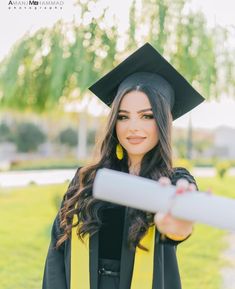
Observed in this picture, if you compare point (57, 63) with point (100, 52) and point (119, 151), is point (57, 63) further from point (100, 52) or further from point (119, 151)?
point (119, 151)

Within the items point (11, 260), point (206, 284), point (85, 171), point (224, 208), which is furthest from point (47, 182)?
point (224, 208)

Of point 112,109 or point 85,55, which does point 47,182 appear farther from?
point 112,109

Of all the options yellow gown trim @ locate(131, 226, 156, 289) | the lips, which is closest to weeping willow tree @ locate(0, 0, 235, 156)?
the lips

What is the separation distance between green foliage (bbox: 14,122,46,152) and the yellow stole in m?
17.0

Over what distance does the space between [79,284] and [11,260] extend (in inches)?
142

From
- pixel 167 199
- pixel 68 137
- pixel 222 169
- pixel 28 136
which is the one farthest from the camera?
pixel 68 137

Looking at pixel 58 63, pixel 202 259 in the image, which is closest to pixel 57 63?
pixel 58 63

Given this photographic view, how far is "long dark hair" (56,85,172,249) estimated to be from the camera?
1700mm

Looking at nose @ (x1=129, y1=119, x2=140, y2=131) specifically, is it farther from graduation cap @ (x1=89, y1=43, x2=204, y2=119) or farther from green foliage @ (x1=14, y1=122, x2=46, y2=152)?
green foliage @ (x1=14, y1=122, x2=46, y2=152)

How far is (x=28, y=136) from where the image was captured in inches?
736

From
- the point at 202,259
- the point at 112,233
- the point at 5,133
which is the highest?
the point at 112,233

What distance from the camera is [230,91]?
593 cm

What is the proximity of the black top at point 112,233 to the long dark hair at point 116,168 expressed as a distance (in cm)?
4

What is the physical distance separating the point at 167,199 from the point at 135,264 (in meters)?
0.58
